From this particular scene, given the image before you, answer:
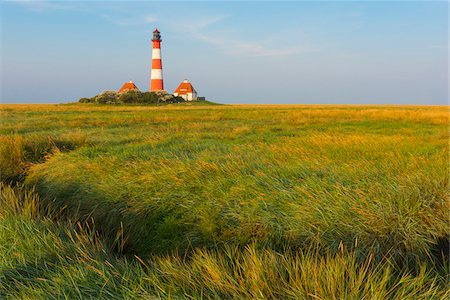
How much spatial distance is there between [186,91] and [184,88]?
3.69 ft

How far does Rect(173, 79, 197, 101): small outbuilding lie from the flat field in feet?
182

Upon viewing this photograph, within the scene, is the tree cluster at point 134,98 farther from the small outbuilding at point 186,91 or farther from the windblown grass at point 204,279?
the windblown grass at point 204,279

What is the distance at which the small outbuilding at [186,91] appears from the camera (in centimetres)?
6294

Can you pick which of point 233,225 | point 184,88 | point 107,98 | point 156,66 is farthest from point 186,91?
point 233,225

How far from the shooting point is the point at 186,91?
6328 cm

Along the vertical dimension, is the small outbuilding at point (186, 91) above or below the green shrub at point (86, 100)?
above

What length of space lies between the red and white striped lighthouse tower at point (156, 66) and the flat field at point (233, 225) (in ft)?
150

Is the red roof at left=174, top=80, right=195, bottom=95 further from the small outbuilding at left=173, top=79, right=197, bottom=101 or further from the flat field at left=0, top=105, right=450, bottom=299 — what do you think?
the flat field at left=0, top=105, right=450, bottom=299

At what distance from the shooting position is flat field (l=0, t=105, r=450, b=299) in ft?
8.55

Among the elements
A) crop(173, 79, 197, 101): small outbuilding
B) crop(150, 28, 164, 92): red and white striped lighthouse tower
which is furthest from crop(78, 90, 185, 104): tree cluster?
crop(173, 79, 197, 101): small outbuilding

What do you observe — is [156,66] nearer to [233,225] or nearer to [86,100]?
[86,100]

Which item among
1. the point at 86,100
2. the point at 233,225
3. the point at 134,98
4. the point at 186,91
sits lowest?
the point at 233,225

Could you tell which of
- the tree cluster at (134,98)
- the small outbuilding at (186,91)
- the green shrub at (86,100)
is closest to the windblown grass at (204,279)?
the tree cluster at (134,98)

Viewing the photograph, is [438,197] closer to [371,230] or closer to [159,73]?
[371,230]
